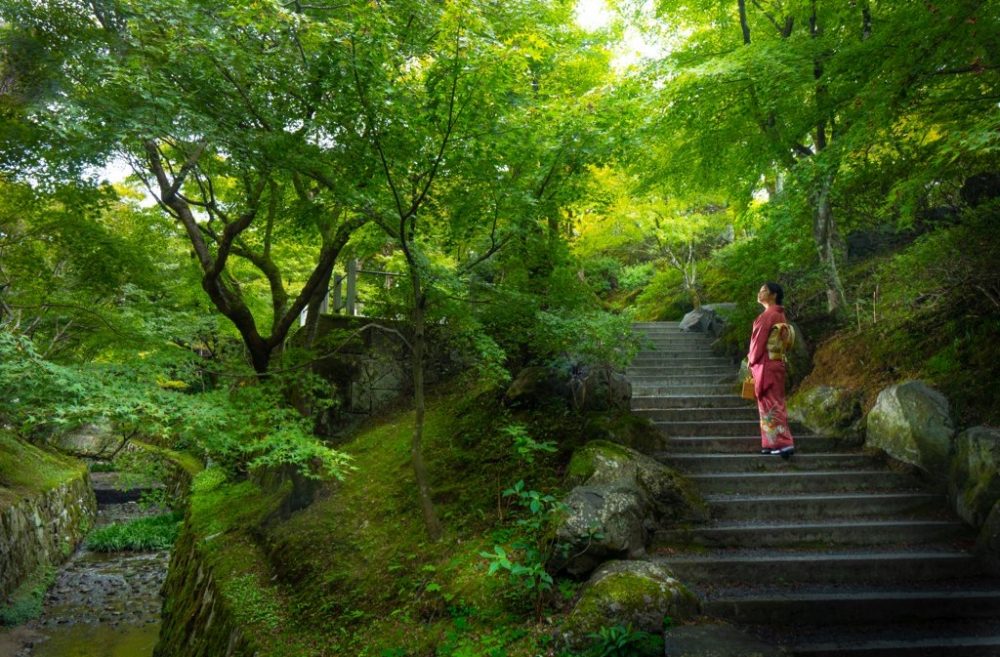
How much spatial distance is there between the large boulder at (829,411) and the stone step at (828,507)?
4.21 ft

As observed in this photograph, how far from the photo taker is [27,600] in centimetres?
984

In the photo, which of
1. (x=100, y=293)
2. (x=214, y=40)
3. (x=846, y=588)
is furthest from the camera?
(x=100, y=293)

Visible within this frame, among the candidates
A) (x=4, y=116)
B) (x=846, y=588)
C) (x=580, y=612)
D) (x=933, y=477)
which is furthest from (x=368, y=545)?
(x=4, y=116)

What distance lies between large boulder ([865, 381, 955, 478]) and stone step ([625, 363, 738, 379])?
12.2 feet

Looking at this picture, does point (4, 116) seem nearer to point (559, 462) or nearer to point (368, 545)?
point (368, 545)

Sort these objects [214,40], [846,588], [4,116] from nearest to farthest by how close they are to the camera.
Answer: [846,588]
[214,40]
[4,116]

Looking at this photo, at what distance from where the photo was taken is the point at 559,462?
19.5 feet

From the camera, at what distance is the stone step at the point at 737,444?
639 centimetres

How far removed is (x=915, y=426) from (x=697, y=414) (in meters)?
2.45

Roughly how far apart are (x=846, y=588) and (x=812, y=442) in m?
2.62

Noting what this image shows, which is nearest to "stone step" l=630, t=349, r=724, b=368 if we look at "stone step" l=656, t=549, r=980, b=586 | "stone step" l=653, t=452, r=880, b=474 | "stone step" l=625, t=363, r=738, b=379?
"stone step" l=625, t=363, r=738, b=379

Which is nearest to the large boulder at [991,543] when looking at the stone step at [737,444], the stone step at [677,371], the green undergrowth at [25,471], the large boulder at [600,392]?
the stone step at [737,444]

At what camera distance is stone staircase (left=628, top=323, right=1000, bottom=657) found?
3.81 meters

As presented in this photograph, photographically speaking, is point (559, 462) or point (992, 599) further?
point (559, 462)
